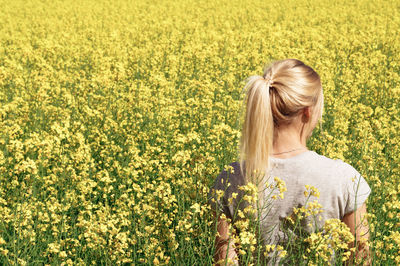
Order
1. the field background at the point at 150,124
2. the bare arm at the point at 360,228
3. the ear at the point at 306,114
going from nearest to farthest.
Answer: the bare arm at the point at 360,228, the ear at the point at 306,114, the field background at the point at 150,124

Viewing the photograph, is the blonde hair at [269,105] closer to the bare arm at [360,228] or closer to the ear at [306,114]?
the ear at [306,114]

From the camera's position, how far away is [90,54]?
9461 millimetres

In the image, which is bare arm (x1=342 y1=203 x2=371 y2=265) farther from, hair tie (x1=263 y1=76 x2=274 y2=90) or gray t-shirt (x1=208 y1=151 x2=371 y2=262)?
hair tie (x1=263 y1=76 x2=274 y2=90)

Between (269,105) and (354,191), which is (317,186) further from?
(269,105)

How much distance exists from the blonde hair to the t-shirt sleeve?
0.38 m

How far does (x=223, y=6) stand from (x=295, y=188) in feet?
56.3

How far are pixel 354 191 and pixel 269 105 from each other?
58 cm

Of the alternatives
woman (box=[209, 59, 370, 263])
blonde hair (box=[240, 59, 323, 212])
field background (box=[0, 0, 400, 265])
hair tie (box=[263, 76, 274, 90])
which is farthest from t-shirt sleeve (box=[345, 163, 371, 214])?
hair tie (box=[263, 76, 274, 90])

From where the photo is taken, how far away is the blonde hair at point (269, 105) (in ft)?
7.75

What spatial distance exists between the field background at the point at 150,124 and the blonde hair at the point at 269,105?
1.18ft

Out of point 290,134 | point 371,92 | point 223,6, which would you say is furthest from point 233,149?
point 223,6

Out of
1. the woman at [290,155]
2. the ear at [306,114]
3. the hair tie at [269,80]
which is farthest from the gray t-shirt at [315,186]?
the hair tie at [269,80]

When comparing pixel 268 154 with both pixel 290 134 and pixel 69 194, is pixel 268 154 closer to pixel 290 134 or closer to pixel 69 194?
pixel 290 134

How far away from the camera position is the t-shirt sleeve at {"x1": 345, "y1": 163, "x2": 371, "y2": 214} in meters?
2.38
